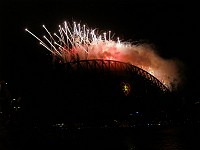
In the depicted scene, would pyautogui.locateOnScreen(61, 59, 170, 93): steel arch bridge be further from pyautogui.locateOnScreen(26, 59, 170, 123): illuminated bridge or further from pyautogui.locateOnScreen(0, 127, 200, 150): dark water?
pyautogui.locateOnScreen(0, 127, 200, 150): dark water

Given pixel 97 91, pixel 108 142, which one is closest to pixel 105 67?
pixel 97 91

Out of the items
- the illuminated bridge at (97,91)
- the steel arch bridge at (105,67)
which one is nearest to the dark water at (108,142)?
the illuminated bridge at (97,91)

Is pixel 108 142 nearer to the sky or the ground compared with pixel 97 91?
nearer to the ground

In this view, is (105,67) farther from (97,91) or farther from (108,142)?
(108,142)

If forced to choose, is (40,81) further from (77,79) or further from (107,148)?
(107,148)

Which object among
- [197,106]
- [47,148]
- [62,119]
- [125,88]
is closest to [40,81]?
[62,119]

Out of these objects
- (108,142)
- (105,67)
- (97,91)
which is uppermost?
(105,67)

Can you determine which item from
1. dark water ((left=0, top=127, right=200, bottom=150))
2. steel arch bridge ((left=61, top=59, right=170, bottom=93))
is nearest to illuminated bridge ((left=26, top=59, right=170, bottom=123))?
steel arch bridge ((left=61, top=59, right=170, bottom=93))

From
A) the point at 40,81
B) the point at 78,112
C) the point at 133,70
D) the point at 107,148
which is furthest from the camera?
the point at 133,70
